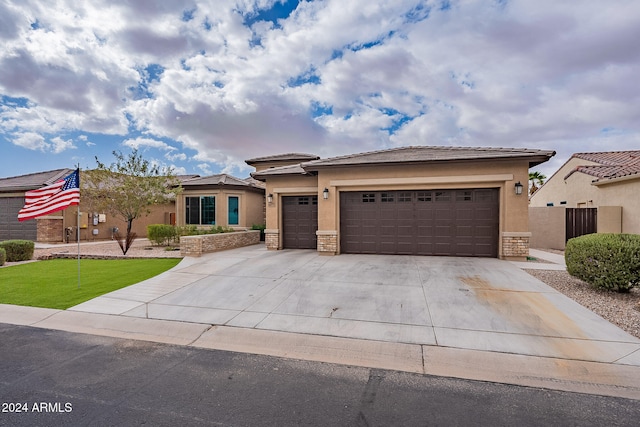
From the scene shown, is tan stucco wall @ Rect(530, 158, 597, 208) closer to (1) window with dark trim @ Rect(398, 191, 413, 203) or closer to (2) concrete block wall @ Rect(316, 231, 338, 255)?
(1) window with dark trim @ Rect(398, 191, 413, 203)

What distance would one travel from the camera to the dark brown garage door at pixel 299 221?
14.5m

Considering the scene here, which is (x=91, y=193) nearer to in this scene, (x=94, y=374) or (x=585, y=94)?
(x=94, y=374)

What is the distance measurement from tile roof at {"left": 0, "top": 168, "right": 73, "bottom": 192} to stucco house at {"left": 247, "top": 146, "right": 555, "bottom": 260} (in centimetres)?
1776

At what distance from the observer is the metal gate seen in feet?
45.8

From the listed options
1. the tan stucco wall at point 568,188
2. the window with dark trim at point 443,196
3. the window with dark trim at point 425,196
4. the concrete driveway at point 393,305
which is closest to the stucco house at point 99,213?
the concrete driveway at point 393,305

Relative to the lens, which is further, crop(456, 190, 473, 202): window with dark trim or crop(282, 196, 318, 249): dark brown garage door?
crop(282, 196, 318, 249): dark brown garage door

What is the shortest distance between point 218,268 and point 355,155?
731cm

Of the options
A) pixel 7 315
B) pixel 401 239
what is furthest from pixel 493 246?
pixel 7 315

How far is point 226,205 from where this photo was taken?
63.1 feet

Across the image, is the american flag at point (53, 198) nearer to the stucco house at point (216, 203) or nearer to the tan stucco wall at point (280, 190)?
the tan stucco wall at point (280, 190)

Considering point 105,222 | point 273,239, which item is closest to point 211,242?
point 273,239

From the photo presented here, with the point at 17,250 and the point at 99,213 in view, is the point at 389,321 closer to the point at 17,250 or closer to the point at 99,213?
the point at 17,250

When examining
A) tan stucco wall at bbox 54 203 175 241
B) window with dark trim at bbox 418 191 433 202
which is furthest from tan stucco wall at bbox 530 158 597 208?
tan stucco wall at bbox 54 203 175 241

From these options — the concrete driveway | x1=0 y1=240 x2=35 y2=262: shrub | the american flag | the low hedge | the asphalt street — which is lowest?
the asphalt street
